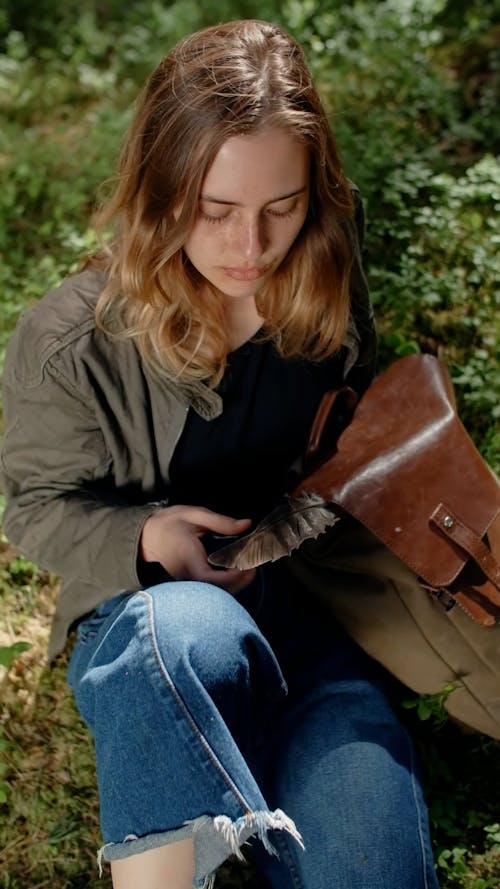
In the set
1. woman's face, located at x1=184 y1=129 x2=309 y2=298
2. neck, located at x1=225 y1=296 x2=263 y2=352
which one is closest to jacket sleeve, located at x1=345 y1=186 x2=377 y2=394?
neck, located at x1=225 y1=296 x2=263 y2=352

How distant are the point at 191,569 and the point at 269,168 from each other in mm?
863

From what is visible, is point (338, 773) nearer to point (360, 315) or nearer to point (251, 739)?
point (251, 739)

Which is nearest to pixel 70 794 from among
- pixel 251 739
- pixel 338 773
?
pixel 251 739

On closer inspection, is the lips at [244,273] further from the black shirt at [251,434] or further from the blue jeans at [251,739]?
the blue jeans at [251,739]

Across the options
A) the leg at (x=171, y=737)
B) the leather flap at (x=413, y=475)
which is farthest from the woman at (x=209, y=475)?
the leather flap at (x=413, y=475)

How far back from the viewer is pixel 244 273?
6.49ft

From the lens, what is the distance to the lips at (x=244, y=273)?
6.48ft

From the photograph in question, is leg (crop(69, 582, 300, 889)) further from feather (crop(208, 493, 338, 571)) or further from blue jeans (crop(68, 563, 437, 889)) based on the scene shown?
feather (crop(208, 493, 338, 571))

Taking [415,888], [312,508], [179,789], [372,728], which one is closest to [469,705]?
[372,728]

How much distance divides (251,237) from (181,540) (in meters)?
0.67

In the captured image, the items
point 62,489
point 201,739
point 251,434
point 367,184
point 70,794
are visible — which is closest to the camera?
point 201,739

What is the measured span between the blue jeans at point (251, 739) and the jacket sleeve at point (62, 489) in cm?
13

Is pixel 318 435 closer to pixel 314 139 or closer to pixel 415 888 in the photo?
pixel 314 139

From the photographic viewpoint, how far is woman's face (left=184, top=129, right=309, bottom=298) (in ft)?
5.90
